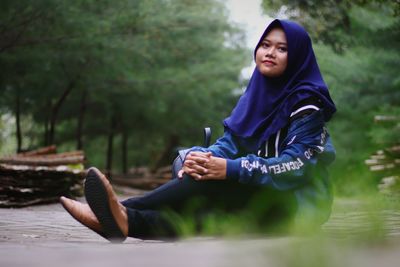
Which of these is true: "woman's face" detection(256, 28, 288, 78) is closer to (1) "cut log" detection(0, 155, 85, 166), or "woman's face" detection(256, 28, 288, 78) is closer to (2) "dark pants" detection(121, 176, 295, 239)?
(2) "dark pants" detection(121, 176, 295, 239)

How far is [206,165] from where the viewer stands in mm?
3584

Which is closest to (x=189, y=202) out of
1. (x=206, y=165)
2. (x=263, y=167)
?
(x=206, y=165)

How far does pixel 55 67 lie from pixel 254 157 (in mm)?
9065

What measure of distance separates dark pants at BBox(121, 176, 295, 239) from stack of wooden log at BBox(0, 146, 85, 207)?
455 cm

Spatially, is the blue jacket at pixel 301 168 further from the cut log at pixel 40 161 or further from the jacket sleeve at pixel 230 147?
the cut log at pixel 40 161

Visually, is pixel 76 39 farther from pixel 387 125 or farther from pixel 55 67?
pixel 387 125

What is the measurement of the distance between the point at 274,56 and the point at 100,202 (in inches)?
52.0

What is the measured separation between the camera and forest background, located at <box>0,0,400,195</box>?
33.0 feet

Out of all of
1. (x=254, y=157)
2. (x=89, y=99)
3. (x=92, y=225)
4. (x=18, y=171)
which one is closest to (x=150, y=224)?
Answer: (x=92, y=225)

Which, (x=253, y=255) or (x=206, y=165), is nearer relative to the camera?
(x=253, y=255)

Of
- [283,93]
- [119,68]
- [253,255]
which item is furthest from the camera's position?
[119,68]

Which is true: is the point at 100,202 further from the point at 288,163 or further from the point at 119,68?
the point at 119,68

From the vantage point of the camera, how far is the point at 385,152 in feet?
34.8

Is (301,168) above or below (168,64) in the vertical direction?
above
